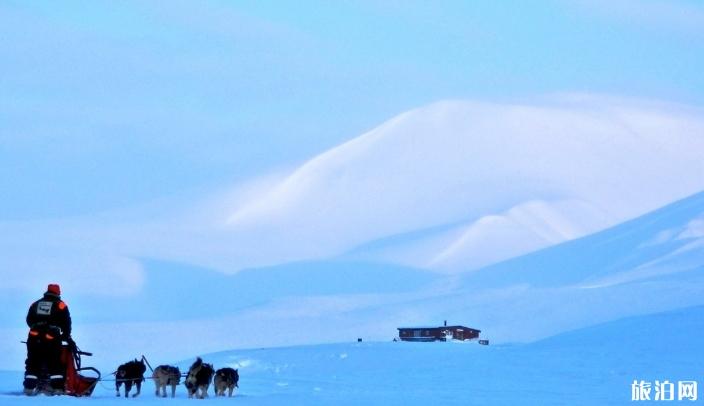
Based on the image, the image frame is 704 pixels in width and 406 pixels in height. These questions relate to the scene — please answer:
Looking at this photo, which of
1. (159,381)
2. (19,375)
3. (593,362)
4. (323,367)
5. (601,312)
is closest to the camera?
(159,381)

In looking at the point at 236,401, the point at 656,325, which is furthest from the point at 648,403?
the point at 656,325

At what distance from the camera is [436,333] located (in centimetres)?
5275

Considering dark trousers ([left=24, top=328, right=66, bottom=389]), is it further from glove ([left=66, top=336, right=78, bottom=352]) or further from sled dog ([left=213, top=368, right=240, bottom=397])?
sled dog ([left=213, top=368, right=240, bottom=397])

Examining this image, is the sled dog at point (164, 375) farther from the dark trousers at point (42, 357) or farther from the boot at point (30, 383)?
the boot at point (30, 383)

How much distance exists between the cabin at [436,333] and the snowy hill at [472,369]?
1252 cm

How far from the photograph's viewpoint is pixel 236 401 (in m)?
18.8

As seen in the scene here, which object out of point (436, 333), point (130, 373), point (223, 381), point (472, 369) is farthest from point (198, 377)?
point (436, 333)

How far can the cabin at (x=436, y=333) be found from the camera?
172ft

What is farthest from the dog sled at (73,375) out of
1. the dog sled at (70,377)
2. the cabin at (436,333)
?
the cabin at (436,333)

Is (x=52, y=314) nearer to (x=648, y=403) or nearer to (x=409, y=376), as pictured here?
(x=648, y=403)

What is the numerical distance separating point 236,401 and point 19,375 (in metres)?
11.4

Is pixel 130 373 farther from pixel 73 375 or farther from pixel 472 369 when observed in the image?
pixel 472 369

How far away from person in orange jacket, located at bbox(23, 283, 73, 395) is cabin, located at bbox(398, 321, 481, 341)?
34.6 meters

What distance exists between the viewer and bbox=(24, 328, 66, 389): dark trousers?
59.4 feet
